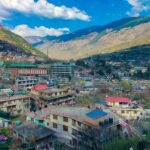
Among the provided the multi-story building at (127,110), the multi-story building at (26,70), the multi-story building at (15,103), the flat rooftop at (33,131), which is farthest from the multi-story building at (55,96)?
the multi-story building at (26,70)

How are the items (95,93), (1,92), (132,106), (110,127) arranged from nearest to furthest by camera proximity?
(110,127)
(132,106)
(1,92)
(95,93)

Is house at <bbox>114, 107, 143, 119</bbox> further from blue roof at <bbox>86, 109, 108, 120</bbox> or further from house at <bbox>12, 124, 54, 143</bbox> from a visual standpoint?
house at <bbox>12, 124, 54, 143</bbox>

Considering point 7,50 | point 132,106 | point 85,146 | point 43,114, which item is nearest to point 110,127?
point 85,146

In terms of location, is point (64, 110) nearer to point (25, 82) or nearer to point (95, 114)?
point (95, 114)

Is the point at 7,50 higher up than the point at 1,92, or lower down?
higher up

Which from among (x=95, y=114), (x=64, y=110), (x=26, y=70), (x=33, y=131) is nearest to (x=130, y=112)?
(x=64, y=110)

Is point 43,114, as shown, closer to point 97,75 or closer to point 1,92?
point 1,92

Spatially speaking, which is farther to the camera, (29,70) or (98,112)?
(29,70)
